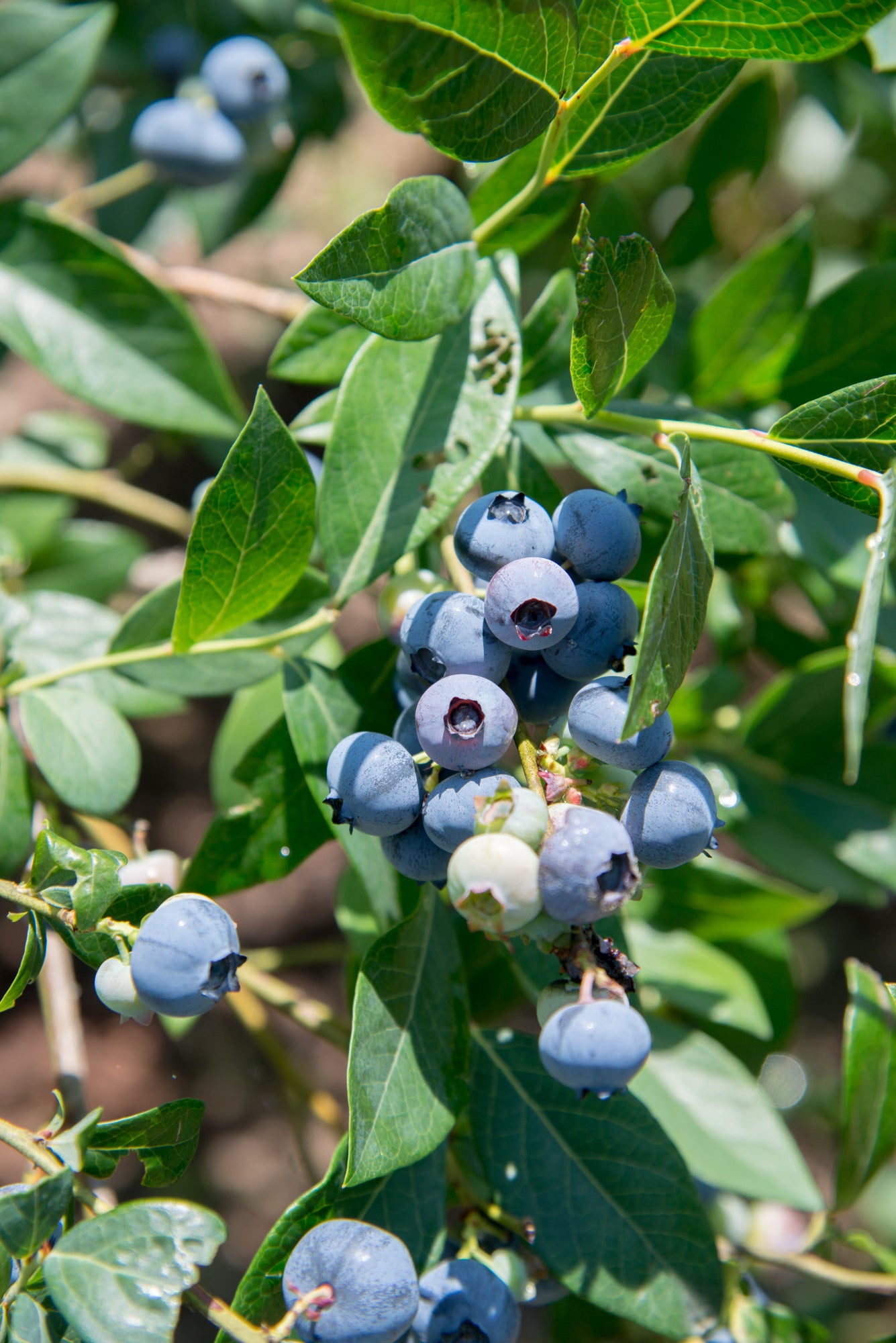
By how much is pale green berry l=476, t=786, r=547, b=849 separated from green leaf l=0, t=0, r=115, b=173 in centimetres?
155

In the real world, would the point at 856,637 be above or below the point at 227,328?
above

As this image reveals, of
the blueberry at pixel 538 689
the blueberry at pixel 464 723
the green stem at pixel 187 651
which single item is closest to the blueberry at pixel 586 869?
the blueberry at pixel 464 723

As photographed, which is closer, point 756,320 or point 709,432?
point 709,432

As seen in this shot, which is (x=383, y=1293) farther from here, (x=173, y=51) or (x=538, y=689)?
(x=173, y=51)

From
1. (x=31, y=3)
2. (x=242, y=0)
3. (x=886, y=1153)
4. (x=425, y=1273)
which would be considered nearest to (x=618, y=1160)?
(x=425, y=1273)

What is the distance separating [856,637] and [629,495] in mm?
518

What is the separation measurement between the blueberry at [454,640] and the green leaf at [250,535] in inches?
9.4

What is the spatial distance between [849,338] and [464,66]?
0.95 meters

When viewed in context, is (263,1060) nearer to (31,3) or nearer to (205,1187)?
(205,1187)

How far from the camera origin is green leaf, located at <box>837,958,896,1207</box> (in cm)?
155

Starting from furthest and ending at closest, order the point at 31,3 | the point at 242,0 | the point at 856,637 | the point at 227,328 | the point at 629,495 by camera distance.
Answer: the point at 227,328 → the point at 242,0 → the point at 31,3 → the point at 629,495 → the point at 856,637

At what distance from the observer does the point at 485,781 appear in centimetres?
94

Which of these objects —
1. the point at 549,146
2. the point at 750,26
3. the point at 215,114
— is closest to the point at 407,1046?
the point at 549,146

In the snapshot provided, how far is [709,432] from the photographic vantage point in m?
1.07
